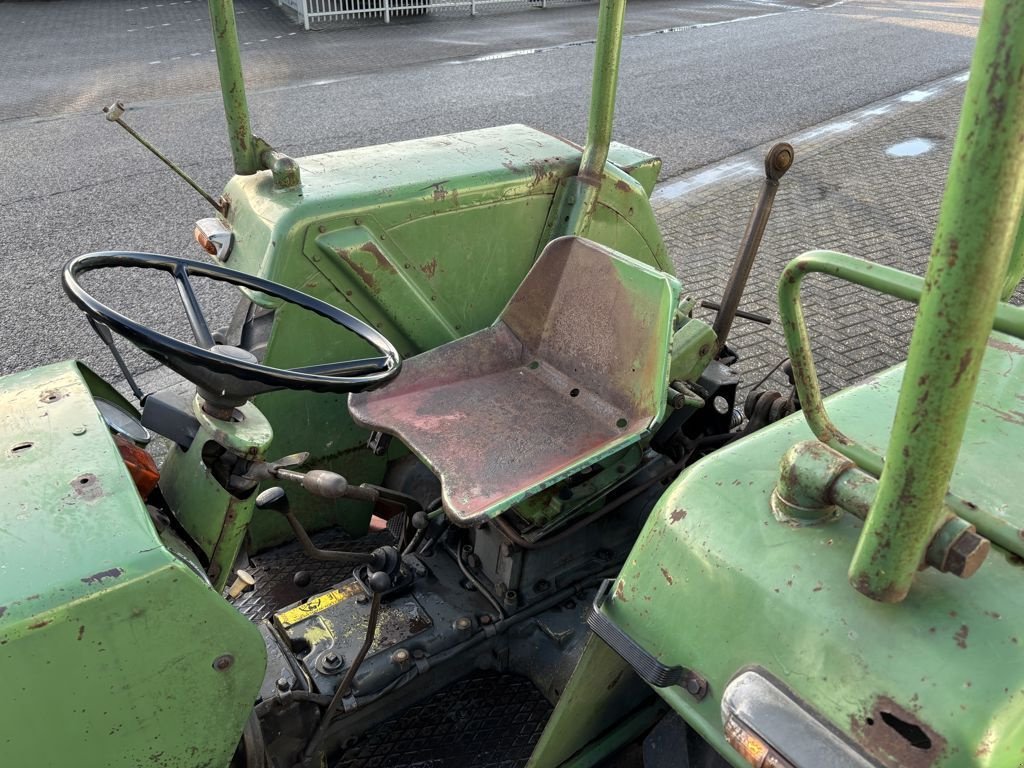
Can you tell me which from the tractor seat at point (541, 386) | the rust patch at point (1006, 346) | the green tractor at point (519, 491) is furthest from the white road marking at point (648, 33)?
the rust patch at point (1006, 346)

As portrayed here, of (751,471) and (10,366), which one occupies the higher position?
(751,471)

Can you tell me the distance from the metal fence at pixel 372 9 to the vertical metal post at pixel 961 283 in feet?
35.1

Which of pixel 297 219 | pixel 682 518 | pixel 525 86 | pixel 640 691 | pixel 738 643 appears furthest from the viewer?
pixel 525 86

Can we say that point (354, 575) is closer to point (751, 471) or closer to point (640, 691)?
point (640, 691)

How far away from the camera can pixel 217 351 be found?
1.43m

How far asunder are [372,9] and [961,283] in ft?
37.2

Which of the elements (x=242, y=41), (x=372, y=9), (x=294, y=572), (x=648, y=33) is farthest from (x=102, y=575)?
(x=372, y=9)

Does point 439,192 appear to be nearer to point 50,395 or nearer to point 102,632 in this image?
point 50,395

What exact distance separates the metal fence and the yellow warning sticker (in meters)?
9.71

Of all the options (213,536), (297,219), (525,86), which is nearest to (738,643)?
(213,536)

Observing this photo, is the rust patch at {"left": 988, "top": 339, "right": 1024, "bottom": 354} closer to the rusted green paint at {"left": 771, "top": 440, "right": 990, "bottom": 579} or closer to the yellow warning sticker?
the rusted green paint at {"left": 771, "top": 440, "right": 990, "bottom": 579}

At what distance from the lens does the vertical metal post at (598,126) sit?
2.00 metres

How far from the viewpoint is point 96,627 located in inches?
43.4

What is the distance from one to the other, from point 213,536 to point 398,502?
0.44 m
